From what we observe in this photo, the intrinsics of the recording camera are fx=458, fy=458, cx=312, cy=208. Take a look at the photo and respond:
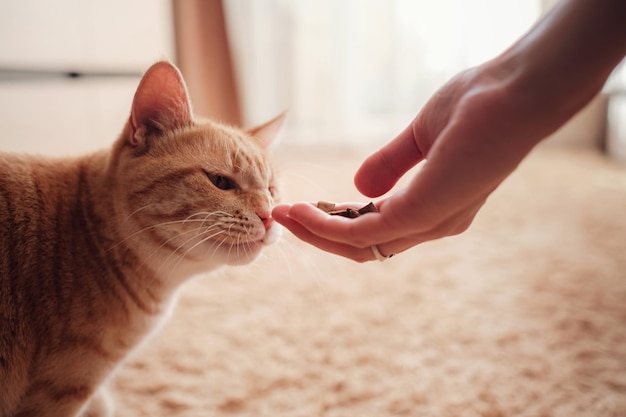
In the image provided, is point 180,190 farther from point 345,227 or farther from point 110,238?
point 345,227

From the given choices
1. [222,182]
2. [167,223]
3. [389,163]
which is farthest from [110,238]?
[389,163]

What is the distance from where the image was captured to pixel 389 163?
885 mm

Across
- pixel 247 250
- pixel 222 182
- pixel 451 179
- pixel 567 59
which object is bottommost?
pixel 247 250

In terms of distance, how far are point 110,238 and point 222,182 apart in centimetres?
23

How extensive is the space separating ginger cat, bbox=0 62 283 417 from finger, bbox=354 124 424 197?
0.68 ft

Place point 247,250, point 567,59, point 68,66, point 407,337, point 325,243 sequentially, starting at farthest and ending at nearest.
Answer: point 68,66, point 407,337, point 247,250, point 325,243, point 567,59

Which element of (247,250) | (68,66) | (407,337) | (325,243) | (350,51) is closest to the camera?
(325,243)

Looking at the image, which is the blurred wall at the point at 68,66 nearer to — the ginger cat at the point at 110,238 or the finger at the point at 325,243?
the ginger cat at the point at 110,238

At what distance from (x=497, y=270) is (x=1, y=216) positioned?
1.42 m

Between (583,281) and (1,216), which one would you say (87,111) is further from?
(583,281)

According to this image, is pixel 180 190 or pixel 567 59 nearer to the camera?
A: pixel 567 59

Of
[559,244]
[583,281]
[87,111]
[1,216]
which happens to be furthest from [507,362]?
[87,111]

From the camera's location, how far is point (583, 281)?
1.43 meters

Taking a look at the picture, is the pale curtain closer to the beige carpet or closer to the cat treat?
the beige carpet
